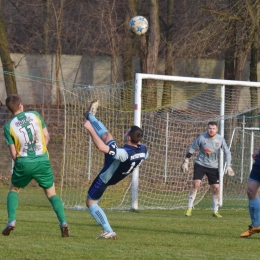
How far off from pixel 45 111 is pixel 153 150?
23.5 ft

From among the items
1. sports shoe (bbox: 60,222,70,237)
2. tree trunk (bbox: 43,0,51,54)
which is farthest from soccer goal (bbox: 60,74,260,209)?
tree trunk (bbox: 43,0,51,54)

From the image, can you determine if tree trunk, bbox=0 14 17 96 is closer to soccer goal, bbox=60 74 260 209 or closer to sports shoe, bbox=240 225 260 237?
soccer goal, bbox=60 74 260 209

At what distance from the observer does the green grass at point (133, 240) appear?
747 cm

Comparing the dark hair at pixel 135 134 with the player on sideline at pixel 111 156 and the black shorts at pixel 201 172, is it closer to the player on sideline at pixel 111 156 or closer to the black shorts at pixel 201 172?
the player on sideline at pixel 111 156

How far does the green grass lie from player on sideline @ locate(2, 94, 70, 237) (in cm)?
37

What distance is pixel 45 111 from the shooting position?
76.1 feet

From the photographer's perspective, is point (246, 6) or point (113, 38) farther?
point (113, 38)

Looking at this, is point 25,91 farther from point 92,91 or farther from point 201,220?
point 201,220

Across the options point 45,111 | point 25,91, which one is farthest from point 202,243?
point 25,91

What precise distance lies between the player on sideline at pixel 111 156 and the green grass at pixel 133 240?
44 cm

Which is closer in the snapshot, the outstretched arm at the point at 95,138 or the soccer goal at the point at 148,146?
the outstretched arm at the point at 95,138

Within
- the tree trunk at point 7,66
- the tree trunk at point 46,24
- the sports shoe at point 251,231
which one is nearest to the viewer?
the sports shoe at point 251,231

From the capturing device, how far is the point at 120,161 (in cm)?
872

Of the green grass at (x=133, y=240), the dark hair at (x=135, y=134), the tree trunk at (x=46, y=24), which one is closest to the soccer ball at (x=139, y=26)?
the green grass at (x=133, y=240)
